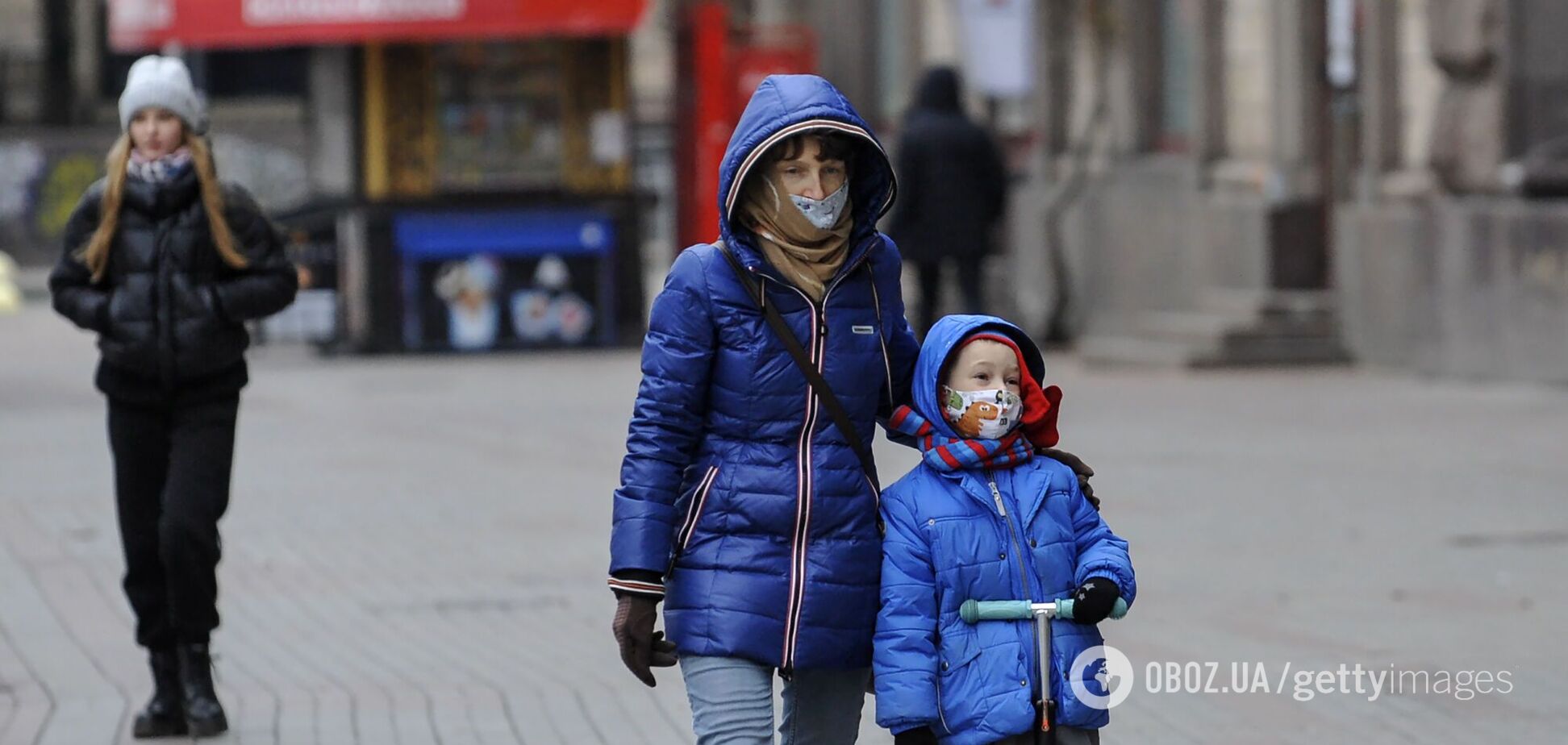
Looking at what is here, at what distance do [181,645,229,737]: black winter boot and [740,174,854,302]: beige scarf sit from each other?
272 cm

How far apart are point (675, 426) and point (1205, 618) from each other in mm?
3911

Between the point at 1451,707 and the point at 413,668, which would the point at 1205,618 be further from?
the point at 413,668

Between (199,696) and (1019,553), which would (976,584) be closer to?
(1019,553)

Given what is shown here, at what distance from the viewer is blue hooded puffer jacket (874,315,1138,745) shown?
14.5 ft

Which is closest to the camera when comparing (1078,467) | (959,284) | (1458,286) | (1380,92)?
(1078,467)

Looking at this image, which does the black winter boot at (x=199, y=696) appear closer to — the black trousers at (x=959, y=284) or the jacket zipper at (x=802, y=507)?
the jacket zipper at (x=802, y=507)

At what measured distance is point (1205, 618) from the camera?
8148 mm

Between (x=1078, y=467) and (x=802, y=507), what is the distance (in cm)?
49

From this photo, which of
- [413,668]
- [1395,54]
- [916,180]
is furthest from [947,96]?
[413,668]

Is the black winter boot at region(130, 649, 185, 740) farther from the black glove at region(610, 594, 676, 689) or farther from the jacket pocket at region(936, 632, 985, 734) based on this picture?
the jacket pocket at region(936, 632, 985, 734)

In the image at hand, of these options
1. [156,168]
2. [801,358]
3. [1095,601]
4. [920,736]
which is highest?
[156,168]

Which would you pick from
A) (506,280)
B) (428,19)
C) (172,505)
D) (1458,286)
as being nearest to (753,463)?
(172,505)

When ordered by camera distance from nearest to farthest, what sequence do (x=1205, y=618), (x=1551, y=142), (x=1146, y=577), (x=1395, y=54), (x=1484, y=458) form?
(x=1205, y=618) → (x=1146, y=577) → (x=1484, y=458) → (x=1551, y=142) → (x=1395, y=54)

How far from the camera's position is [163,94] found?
6766 millimetres
